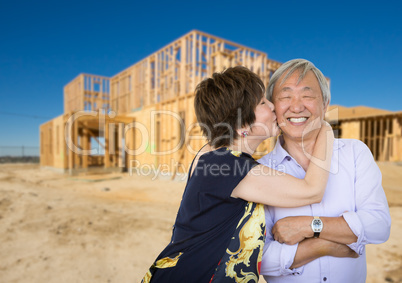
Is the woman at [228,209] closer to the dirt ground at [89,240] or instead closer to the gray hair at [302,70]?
the gray hair at [302,70]

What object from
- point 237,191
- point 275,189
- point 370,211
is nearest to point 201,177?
point 237,191

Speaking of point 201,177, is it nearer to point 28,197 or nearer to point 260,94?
point 260,94

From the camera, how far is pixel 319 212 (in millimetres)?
1398

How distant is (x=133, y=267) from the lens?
11.5 ft

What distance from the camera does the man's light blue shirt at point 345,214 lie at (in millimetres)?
1267

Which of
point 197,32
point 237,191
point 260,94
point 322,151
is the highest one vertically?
point 197,32

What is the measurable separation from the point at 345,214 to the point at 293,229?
28 cm

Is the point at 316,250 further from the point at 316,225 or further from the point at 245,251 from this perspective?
the point at 245,251

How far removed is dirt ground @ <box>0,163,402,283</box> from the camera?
11.0ft

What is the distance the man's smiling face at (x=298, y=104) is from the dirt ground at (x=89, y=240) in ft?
9.44

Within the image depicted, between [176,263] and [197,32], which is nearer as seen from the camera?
[176,263]

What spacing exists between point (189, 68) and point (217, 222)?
12.6 m

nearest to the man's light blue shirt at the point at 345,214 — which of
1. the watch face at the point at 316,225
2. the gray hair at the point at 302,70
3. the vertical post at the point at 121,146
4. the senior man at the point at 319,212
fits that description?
the senior man at the point at 319,212

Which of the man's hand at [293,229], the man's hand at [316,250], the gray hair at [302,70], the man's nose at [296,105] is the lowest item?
the man's hand at [316,250]
